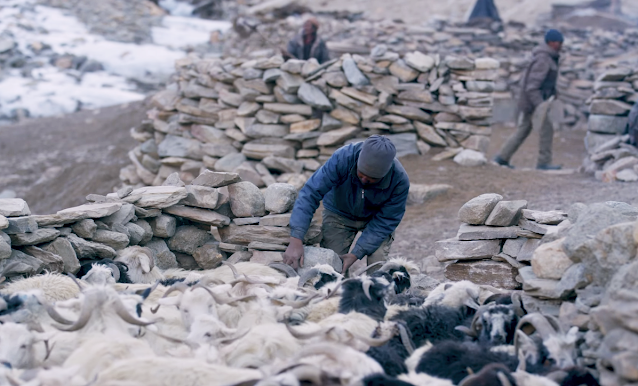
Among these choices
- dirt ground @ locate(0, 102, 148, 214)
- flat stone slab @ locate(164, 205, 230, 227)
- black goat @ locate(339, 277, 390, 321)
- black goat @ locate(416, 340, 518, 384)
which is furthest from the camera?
dirt ground @ locate(0, 102, 148, 214)

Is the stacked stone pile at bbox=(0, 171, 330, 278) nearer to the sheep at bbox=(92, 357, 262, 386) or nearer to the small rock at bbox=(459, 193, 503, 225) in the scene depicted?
the small rock at bbox=(459, 193, 503, 225)

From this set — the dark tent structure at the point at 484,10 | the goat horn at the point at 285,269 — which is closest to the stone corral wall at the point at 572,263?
the goat horn at the point at 285,269

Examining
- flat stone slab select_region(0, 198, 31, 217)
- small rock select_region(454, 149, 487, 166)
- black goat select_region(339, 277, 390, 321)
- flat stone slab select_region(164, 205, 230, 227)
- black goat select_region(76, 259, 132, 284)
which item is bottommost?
small rock select_region(454, 149, 487, 166)

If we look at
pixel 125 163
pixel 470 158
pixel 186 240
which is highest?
pixel 186 240

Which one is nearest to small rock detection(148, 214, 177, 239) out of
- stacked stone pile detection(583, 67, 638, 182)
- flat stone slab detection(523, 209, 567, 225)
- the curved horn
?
the curved horn

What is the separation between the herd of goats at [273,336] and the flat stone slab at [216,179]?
4.25 feet

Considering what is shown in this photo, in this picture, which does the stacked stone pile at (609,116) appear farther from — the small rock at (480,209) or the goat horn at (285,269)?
the goat horn at (285,269)

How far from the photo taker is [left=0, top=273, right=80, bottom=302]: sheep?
4.19 meters

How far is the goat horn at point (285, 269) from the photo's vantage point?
5082mm

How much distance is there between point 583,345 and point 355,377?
1.27 metres

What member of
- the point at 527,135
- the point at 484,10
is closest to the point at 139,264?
the point at 527,135

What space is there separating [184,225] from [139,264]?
83cm

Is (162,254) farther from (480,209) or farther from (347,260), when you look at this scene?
(480,209)

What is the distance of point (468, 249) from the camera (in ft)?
16.8
